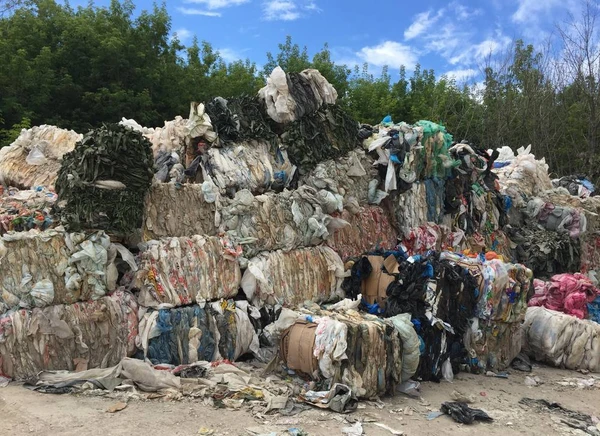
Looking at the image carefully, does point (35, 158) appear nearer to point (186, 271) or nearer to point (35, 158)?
point (35, 158)

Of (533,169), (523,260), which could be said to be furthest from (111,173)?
(533,169)

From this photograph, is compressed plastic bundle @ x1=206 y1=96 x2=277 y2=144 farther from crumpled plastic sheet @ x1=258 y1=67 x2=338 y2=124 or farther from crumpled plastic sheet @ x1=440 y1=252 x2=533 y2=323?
crumpled plastic sheet @ x1=440 y1=252 x2=533 y2=323

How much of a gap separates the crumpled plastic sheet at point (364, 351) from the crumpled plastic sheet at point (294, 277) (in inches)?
32.6

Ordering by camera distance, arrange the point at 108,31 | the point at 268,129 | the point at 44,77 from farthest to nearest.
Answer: the point at 108,31 → the point at 44,77 → the point at 268,129

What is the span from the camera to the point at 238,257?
5.75m

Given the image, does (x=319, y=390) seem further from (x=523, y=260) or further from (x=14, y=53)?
(x=14, y=53)

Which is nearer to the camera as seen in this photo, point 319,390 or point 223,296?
point 319,390

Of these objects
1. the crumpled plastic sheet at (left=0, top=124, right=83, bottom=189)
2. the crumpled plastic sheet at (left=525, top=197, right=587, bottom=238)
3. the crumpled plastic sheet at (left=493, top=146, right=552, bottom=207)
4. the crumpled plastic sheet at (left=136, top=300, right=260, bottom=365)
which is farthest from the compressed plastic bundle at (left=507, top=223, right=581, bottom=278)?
the crumpled plastic sheet at (left=0, top=124, right=83, bottom=189)

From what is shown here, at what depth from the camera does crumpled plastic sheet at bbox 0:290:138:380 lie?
448cm

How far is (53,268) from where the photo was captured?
467cm

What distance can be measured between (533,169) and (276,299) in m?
6.15

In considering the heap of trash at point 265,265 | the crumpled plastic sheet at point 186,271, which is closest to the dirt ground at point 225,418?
the heap of trash at point 265,265

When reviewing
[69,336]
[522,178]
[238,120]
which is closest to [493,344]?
[238,120]

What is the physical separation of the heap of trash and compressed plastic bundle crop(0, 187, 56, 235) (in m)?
0.03
